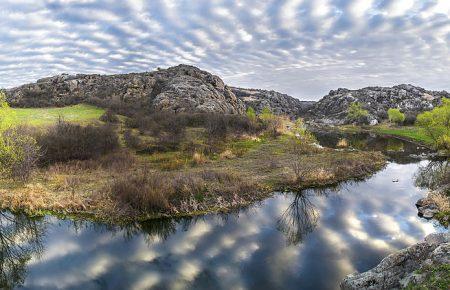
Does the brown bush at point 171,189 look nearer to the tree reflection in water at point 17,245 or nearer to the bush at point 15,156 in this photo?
the tree reflection in water at point 17,245

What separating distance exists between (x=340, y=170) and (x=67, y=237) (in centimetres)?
2524

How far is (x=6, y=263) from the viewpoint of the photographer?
1753 cm

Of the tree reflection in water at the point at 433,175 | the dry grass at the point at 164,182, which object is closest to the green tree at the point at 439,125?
the tree reflection in water at the point at 433,175

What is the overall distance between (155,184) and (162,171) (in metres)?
8.93

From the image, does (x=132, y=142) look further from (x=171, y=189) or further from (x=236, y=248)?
(x=236, y=248)

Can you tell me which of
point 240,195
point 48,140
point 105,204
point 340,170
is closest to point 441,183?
point 340,170

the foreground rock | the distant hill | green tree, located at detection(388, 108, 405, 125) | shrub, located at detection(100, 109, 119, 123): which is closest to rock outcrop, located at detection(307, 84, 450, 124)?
green tree, located at detection(388, 108, 405, 125)

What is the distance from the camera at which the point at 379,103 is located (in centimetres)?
15800

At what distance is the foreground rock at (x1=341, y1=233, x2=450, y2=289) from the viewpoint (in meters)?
8.91

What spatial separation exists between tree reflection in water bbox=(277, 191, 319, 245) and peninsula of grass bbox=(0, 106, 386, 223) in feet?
9.73

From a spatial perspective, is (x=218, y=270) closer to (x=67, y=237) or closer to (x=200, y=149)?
(x=67, y=237)

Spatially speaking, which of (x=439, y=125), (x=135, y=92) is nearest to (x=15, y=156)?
(x=439, y=125)

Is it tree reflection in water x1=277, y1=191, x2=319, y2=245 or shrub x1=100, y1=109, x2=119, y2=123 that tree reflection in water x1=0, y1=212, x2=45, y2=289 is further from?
shrub x1=100, y1=109, x2=119, y2=123

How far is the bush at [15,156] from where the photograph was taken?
25875 mm
